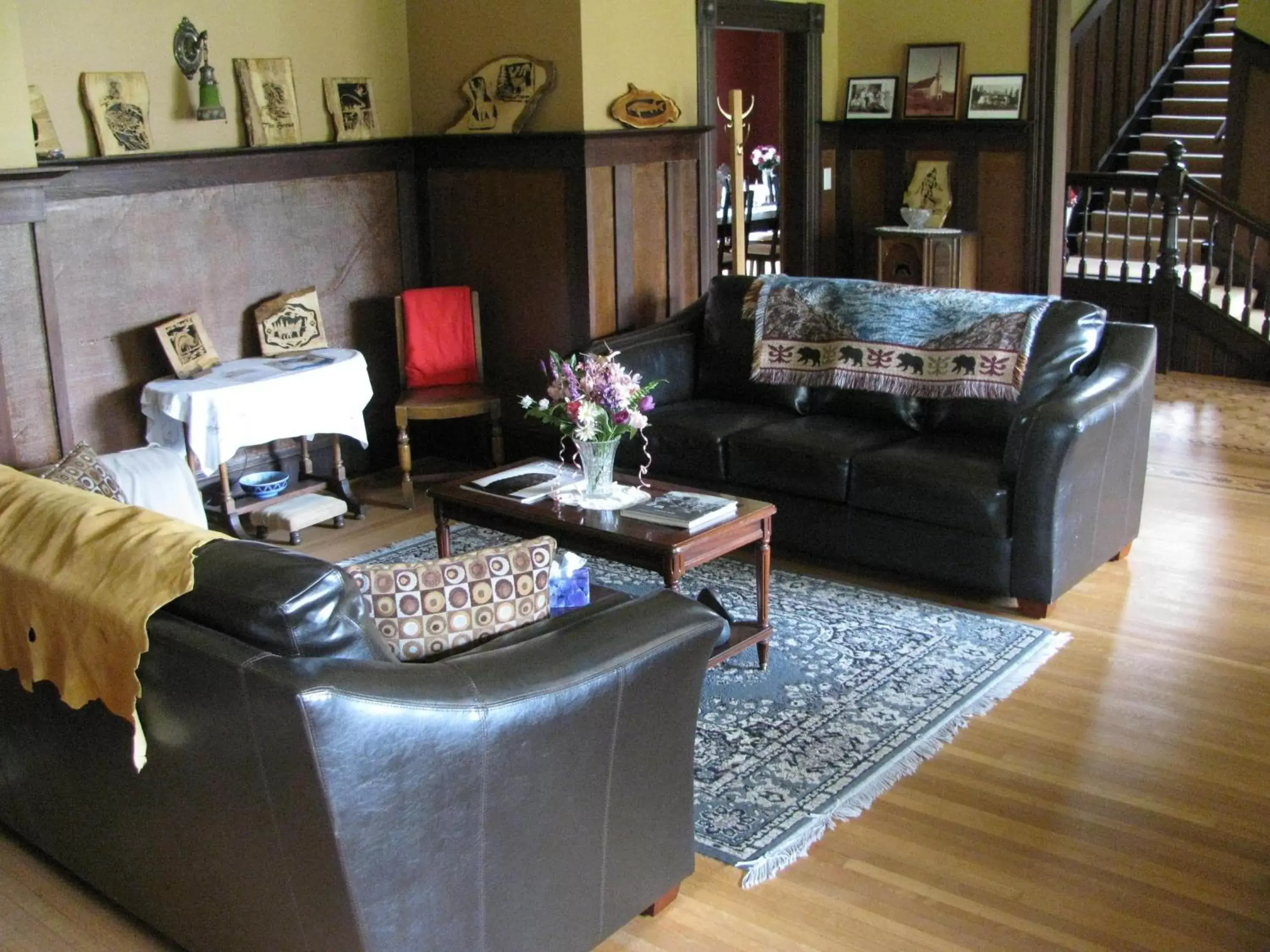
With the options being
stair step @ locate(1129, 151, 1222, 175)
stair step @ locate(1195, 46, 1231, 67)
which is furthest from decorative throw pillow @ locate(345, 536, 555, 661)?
stair step @ locate(1195, 46, 1231, 67)

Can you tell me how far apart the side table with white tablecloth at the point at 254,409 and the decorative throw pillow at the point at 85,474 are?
1396mm

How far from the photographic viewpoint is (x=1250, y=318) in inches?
322

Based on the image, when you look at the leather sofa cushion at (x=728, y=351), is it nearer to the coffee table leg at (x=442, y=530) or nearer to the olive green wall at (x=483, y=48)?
the olive green wall at (x=483, y=48)


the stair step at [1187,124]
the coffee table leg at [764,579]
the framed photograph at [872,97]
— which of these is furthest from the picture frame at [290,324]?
the stair step at [1187,124]

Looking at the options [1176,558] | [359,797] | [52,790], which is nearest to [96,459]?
[52,790]

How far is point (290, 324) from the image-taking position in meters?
5.73

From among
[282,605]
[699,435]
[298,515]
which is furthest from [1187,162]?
[282,605]

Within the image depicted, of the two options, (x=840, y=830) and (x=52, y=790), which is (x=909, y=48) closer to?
(x=840, y=830)

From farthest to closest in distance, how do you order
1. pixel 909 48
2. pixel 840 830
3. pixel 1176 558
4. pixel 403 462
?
pixel 909 48 → pixel 403 462 → pixel 1176 558 → pixel 840 830

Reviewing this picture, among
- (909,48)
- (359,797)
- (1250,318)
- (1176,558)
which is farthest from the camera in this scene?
(1250,318)

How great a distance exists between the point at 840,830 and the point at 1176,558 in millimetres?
2345

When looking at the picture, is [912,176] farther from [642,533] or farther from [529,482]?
[642,533]

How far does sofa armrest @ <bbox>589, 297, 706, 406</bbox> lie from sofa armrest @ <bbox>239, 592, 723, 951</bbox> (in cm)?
294

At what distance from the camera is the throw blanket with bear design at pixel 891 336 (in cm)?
482
